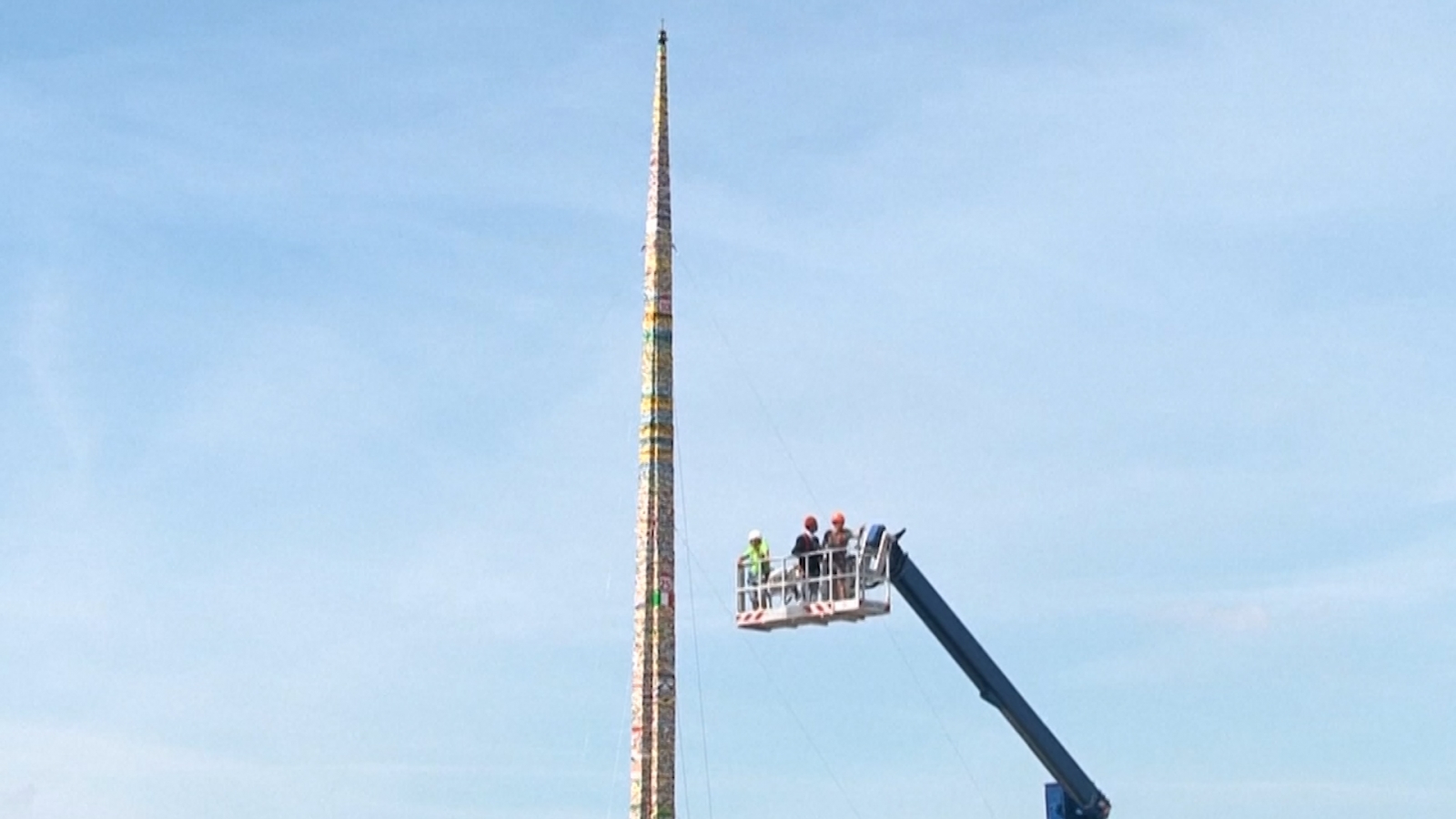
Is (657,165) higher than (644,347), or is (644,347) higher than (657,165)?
(657,165)

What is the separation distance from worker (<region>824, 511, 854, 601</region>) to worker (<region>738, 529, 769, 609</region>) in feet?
4.99

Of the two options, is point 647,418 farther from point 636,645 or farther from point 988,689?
point 988,689

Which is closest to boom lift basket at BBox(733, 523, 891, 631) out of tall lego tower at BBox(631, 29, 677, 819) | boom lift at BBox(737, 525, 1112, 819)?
boom lift at BBox(737, 525, 1112, 819)

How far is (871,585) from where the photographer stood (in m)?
50.6

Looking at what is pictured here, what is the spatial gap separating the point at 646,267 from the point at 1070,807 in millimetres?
20310

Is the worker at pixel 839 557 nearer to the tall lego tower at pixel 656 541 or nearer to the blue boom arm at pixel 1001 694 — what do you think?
the blue boom arm at pixel 1001 694

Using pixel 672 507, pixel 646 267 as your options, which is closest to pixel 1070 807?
pixel 672 507

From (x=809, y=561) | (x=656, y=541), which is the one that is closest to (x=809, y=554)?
(x=809, y=561)

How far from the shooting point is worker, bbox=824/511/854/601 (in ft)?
165

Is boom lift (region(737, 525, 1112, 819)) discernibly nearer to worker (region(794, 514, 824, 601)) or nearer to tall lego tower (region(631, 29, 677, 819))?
worker (region(794, 514, 824, 601))

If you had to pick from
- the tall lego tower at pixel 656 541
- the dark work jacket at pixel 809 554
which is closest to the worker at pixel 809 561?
the dark work jacket at pixel 809 554

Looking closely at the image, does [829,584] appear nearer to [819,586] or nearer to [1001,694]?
[819,586]

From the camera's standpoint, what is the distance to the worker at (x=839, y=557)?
50344mm

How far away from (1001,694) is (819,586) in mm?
11936
